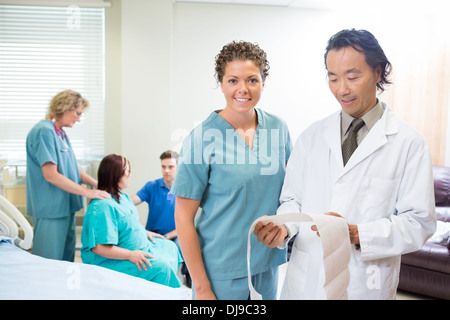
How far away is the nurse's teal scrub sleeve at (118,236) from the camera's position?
1.56 m

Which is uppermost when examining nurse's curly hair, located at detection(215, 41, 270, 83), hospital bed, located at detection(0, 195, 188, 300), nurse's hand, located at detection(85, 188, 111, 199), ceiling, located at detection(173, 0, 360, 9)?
ceiling, located at detection(173, 0, 360, 9)

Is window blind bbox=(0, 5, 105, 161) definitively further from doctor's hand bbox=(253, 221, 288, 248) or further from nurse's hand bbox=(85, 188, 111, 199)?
doctor's hand bbox=(253, 221, 288, 248)

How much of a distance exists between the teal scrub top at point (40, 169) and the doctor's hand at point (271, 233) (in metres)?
1.41

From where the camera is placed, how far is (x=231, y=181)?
0.79m

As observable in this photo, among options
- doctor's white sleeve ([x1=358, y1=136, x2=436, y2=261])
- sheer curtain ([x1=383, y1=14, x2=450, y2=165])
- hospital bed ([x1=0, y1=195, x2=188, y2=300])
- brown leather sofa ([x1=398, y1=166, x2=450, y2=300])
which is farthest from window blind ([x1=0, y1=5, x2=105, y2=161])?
doctor's white sleeve ([x1=358, y1=136, x2=436, y2=261])

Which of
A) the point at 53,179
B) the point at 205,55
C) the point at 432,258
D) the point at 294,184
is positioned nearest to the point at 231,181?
the point at 294,184

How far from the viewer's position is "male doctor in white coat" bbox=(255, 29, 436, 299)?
2.15 ft

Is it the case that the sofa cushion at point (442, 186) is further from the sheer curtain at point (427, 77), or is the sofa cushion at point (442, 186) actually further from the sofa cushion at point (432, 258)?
the sofa cushion at point (432, 258)

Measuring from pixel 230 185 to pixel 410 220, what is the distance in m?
0.33

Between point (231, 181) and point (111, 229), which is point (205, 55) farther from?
point (111, 229)

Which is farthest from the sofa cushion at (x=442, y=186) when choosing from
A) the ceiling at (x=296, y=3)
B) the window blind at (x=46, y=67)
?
the window blind at (x=46, y=67)

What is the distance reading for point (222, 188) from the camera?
80cm

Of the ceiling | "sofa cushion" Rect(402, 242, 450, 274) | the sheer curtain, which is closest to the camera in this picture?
the ceiling

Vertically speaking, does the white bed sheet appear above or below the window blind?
below
